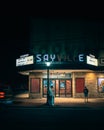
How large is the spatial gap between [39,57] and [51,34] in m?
5.28

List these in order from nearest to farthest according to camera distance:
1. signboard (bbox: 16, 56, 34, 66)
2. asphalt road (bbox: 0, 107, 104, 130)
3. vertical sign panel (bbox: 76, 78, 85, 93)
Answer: asphalt road (bbox: 0, 107, 104, 130) → signboard (bbox: 16, 56, 34, 66) → vertical sign panel (bbox: 76, 78, 85, 93)

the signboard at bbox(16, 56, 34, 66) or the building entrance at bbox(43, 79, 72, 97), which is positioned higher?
the signboard at bbox(16, 56, 34, 66)

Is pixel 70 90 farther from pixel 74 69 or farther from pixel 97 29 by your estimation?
pixel 97 29

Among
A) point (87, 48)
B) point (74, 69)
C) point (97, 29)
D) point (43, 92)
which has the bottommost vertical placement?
point (43, 92)

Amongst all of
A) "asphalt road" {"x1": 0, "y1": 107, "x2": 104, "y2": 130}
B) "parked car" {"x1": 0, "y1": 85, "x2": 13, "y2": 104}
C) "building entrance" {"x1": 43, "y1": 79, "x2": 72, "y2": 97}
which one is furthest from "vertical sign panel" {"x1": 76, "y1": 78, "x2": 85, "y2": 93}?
"asphalt road" {"x1": 0, "y1": 107, "x2": 104, "y2": 130}

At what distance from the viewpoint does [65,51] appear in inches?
1310

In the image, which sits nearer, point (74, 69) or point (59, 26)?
point (74, 69)

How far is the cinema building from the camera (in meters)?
34.8

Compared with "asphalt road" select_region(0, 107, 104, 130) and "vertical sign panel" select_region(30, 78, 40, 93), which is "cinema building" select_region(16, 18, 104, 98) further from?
"asphalt road" select_region(0, 107, 104, 130)

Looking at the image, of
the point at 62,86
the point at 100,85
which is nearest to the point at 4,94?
the point at 62,86

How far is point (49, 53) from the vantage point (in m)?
33.0

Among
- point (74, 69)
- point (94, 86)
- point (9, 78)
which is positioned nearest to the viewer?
point (74, 69)

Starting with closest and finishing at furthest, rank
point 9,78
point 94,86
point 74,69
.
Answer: point 74,69, point 94,86, point 9,78

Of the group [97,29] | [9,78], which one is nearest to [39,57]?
[97,29]
